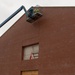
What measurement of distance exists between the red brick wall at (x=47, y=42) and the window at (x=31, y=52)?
38 centimetres

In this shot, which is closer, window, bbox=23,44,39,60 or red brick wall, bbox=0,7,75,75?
red brick wall, bbox=0,7,75,75

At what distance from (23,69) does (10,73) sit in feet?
6.68

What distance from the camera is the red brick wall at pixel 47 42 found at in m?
15.6

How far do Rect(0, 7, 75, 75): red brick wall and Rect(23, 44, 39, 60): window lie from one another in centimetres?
38

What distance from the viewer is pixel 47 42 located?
17.3 m

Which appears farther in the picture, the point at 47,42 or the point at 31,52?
the point at 31,52

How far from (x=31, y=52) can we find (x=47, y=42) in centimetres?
239

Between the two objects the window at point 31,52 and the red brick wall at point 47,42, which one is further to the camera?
the window at point 31,52

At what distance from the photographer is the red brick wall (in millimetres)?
15578

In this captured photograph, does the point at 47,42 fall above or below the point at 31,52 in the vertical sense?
above

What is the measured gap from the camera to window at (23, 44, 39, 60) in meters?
18.5

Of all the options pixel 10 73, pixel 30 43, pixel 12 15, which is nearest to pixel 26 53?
pixel 30 43

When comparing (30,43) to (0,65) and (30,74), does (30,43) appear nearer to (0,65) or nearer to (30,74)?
(30,74)

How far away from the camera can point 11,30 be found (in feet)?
71.3
